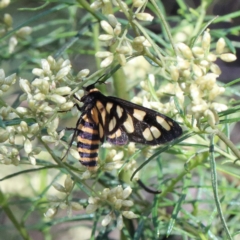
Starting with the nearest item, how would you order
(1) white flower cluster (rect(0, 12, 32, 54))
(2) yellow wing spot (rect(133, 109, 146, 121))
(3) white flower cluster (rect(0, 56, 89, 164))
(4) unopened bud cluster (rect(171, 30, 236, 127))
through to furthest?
(4) unopened bud cluster (rect(171, 30, 236, 127)) < (3) white flower cluster (rect(0, 56, 89, 164)) < (2) yellow wing spot (rect(133, 109, 146, 121)) < (1) white flower cluster (rect(0, 12, 32, 54))

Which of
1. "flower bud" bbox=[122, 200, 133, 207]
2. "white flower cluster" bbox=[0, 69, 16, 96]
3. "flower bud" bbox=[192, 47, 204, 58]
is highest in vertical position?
"flower bud" bbox=[192, 47, 204, 58]

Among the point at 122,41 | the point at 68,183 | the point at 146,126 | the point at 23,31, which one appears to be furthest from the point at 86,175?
the point at 23,31

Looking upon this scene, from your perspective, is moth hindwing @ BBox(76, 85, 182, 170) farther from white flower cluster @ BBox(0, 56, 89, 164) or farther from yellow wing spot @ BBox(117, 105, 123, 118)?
white flower cluster @ BBox(0, 56, 89, 164)

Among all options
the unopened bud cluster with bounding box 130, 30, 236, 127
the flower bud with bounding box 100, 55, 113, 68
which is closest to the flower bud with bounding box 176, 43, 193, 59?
the unopened bud cluster with bounding box 130, 30, 236, 127

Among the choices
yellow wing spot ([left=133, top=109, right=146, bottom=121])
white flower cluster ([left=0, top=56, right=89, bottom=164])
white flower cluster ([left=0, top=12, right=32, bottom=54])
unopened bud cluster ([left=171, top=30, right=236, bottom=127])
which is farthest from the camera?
white flower cluster ([left=0, top=12, right=32, bottom=54])

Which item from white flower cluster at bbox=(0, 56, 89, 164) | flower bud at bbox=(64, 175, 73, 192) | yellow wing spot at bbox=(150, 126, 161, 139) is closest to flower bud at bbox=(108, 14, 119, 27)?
white flower cluster at bbox=(0, 56, 89, 164)

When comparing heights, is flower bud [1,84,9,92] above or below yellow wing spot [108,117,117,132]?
above

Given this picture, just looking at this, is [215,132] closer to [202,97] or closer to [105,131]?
[202,97]

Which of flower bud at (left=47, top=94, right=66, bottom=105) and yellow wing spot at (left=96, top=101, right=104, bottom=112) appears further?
yellow wing spot at (left=96, top=101, right=104, bottom=112)

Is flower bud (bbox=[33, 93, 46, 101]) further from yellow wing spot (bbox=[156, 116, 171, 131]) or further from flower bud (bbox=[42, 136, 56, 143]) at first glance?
yellow wing spot (bbox=[156, 116, 171, 131])
